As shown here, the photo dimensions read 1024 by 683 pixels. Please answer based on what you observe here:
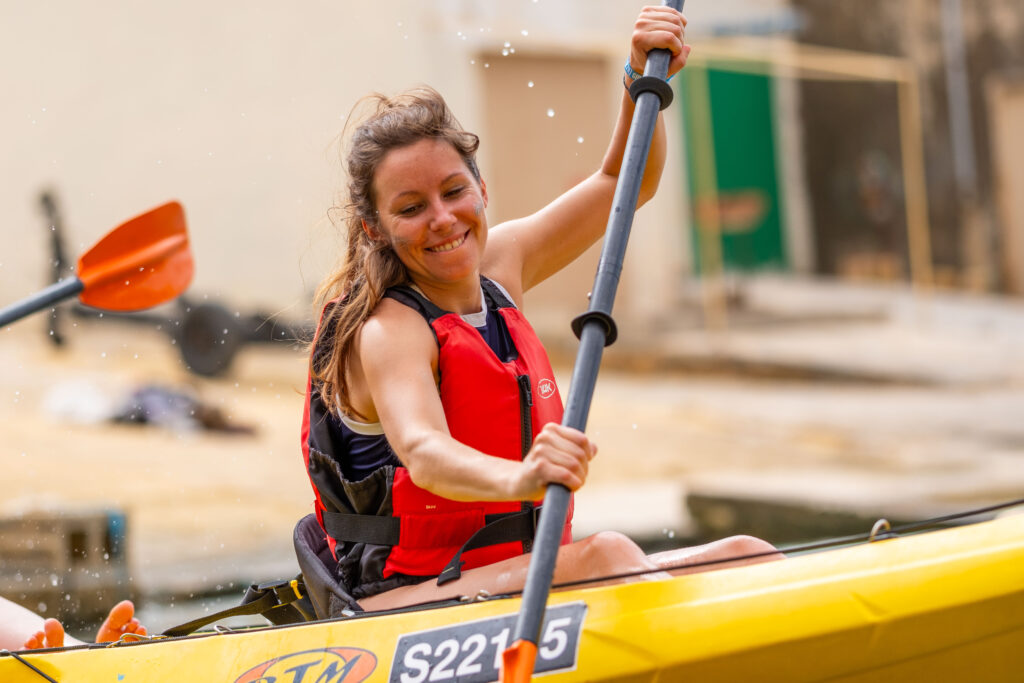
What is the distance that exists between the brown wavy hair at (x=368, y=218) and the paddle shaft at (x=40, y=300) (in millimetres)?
986

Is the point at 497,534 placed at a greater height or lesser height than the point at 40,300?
lesser

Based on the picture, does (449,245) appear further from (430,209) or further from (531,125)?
(531,125)

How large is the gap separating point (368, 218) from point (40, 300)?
1.18 meters

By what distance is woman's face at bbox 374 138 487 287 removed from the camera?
161 cm

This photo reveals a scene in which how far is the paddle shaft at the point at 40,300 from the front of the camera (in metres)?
2.40

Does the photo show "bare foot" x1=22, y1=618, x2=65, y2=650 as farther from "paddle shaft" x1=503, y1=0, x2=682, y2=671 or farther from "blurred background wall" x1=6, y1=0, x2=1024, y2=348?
"blurred background wall" x1=6, y1=0, x2=1024, y2=348

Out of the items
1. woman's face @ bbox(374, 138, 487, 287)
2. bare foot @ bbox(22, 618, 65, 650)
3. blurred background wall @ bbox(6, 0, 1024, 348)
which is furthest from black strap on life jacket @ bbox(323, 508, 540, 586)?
blurred background wall @ bbox(6, 0, 1024, 348)

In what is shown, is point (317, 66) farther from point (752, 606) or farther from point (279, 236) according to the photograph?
point (752, 606)


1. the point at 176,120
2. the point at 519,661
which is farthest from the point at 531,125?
the point at 519,661

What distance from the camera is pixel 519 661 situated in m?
1.36

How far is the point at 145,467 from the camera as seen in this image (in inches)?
279

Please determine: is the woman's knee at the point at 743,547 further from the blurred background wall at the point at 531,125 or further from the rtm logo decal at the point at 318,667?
the blurred background wall at the point at 531,125

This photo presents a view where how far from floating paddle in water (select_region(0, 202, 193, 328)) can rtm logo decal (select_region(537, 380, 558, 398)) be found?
125 centimetres

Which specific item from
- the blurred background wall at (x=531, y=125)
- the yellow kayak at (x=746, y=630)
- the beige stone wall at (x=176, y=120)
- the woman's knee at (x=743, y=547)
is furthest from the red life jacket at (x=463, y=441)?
the beige stone wall at (x=176, y=120)
